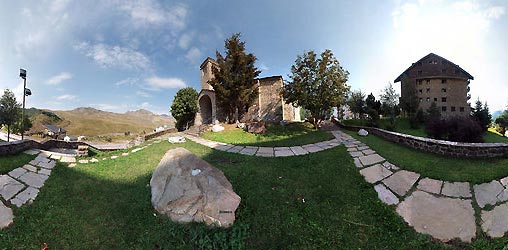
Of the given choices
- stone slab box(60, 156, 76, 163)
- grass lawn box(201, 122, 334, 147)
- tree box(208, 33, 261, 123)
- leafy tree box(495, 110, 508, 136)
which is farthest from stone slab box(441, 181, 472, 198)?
leafy tree box(495, 110, 508, 136)

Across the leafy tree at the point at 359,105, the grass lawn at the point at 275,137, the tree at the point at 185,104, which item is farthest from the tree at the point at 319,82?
the tree at the point at 185,104

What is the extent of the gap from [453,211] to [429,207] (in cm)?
38

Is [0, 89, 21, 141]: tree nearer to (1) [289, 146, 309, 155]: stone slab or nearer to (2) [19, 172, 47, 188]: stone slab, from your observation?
(2) [19, 172, 47, 188]: stone slab

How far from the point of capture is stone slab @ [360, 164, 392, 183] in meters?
5.58

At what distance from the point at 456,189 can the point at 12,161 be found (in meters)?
11.2

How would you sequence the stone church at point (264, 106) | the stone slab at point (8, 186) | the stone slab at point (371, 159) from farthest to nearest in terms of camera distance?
the stone church at point (264, 106) < the stone slab at point (371, 159) < the stone slab at point (8, 186)

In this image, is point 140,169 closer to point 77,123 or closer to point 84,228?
point 84,228

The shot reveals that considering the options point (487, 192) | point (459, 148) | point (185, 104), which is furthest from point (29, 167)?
point (185, 104)

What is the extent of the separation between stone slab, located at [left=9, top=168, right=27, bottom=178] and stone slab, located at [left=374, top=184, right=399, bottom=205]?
29.0 feet

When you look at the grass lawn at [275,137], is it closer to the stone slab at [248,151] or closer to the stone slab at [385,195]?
the stone slab at [248,151]

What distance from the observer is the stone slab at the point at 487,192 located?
427 centimetres

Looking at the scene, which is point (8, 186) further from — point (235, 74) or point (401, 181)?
point (235, 74)

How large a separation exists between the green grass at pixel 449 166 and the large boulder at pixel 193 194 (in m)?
4.94

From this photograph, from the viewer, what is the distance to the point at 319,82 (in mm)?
13742
